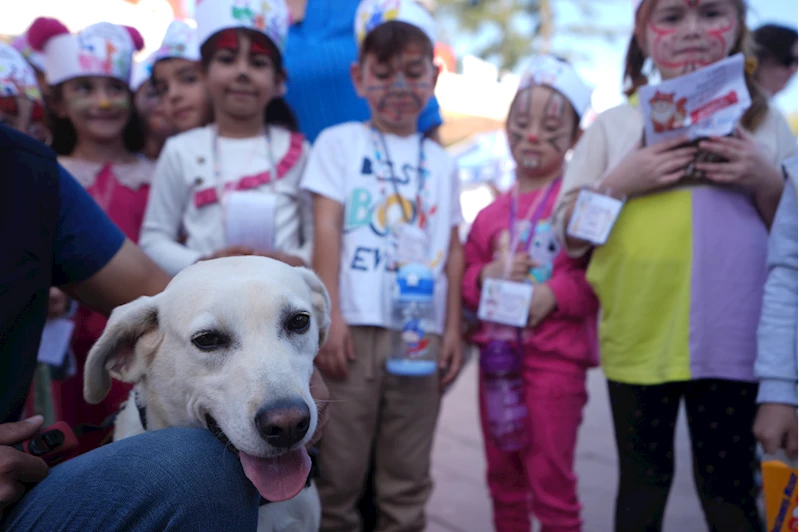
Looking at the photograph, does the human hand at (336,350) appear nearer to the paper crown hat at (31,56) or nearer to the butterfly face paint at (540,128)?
the butterfly face paint at (540,128)

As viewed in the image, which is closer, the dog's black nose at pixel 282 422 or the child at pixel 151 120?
the dog's black nose at pixel 282 422

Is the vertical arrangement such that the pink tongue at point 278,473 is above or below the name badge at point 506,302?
below

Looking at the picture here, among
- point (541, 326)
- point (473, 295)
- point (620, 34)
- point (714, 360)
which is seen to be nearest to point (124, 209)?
point (473, 295)

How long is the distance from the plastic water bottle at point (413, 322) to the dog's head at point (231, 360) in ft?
3.49

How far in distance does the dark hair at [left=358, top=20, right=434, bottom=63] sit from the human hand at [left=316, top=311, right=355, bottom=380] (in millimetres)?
1122

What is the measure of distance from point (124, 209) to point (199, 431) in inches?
80.0

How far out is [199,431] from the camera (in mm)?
1500

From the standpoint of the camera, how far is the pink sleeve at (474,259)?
312cm

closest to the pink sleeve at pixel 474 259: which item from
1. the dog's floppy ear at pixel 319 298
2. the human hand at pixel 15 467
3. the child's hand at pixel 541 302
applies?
the child's hand at pixel 541 302

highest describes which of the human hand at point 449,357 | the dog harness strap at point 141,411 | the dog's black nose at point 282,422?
the dog's black nose at point 282,422

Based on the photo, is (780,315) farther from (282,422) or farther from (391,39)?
(391,39)

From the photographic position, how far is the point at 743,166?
2359 millimetres

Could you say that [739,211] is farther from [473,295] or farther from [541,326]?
[473,295]

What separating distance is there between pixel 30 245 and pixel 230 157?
4.55 feet
